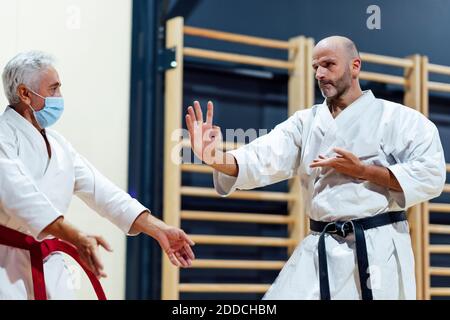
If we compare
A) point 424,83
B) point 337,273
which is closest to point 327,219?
point 337,273

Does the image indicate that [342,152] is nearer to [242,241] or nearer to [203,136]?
[203,136]

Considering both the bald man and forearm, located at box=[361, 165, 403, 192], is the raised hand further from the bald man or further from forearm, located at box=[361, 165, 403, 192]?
forearm, located at box=[361, 165, 403, 192]

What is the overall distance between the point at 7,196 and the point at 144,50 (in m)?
1.45

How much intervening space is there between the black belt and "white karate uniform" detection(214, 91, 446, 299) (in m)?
0.01

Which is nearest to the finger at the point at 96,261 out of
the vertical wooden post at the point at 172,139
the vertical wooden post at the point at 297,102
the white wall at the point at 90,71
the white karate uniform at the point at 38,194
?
the white karate uniform at the point at 38,194

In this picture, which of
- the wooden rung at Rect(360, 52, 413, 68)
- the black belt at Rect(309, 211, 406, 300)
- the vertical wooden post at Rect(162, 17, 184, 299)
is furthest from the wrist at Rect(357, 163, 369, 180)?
the wooden rung at Rect(360, 52, 413, 68)

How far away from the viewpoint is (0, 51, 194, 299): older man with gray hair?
1.95m

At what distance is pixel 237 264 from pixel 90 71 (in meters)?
0.97

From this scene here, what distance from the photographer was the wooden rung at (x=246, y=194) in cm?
329

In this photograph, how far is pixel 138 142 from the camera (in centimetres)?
327

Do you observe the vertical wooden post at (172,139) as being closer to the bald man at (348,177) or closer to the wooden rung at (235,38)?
the wooden rung at (235,38)

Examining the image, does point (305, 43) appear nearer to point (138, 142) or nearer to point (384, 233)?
point (138, 142)

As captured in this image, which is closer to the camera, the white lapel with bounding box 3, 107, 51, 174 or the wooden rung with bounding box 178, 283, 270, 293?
the white lapel with bounding box 3, 107, 51, 174

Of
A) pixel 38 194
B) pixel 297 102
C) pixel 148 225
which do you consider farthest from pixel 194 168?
pixel 38 194
